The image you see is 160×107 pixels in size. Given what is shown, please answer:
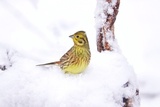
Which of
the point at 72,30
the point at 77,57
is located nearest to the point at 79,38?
the point at 77,57

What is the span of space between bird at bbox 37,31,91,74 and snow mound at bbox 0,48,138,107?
35mm

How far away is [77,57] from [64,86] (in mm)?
271

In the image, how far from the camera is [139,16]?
5.58 meters

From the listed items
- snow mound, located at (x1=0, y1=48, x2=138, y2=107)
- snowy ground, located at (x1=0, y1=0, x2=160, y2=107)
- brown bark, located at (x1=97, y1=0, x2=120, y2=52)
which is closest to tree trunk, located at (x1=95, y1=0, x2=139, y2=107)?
brown bark, located at (x1=97, y1=0, x2=120, y2=52)

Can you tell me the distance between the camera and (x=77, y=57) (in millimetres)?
3012

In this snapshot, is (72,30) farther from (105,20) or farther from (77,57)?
(77,57)

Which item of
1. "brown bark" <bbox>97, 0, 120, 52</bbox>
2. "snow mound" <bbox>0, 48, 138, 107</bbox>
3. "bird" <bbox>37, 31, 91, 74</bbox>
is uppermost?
"brown bark" <bbox>97, 0, 120, 52</bbox>

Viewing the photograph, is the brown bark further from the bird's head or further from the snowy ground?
the bird's head

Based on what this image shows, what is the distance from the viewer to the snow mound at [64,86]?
2.71 metres

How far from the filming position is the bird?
297 cm

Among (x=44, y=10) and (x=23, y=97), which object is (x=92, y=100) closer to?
(x=23, y=97)

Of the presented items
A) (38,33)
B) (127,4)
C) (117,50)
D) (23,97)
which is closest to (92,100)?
(23,97)

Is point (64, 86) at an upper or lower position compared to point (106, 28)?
lower

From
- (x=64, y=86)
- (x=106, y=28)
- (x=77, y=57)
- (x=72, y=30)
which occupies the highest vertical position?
(x=72, y=30)
